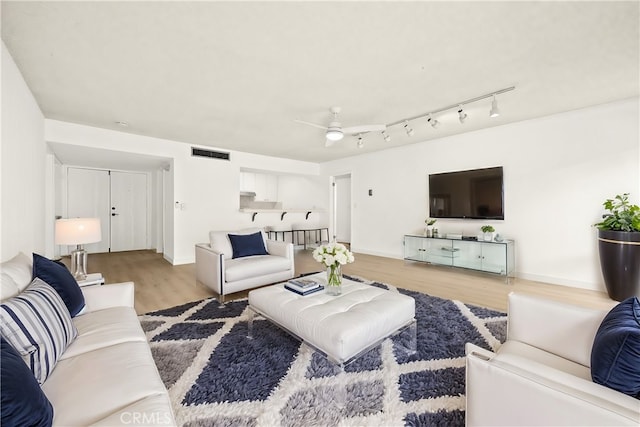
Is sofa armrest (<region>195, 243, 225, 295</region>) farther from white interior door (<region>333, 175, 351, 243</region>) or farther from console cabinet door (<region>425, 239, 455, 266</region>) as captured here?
white interior door (<region>333, 175, 351, 243</region>)

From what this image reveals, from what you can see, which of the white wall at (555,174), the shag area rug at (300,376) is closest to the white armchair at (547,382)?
the shag area rug at (300,376)

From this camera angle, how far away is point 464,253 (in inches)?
169

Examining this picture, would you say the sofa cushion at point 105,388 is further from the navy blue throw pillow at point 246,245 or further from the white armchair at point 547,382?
the navy blue throw pillow at point 246,245

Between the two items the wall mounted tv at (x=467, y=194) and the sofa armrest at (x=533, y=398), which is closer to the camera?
the sofa armrest at (x=533, y=398)

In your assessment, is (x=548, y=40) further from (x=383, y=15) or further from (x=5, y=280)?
(x=5, y=280)

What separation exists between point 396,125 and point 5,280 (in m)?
4.23

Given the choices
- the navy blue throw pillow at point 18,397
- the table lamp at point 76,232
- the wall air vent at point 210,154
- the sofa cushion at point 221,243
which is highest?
the wall air vent at point 210,154

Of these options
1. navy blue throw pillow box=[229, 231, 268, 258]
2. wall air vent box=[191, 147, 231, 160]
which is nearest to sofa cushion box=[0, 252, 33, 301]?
navy blue throw pillow box=[229, 231, 268, 258]

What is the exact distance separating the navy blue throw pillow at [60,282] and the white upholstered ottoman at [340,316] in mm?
1110

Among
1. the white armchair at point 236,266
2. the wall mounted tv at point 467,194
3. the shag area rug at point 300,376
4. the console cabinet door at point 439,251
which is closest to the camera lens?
the shag area rug at point 300,376

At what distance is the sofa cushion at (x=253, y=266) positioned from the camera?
305 centimetres

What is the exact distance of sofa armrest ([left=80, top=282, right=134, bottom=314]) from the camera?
1861mm

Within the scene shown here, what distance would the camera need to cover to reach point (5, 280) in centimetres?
133

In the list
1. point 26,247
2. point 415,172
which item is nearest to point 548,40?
point 415,172
